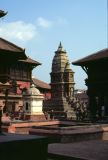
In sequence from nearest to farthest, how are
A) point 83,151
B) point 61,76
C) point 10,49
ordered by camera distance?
point 83,151, point 10,49, point 61,76

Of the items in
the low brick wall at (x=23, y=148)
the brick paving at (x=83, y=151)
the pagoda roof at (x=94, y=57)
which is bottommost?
the brick paving at (x=83, y=151)

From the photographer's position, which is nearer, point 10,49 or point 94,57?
point 10,49

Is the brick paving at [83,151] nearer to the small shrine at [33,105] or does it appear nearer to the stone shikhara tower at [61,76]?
the small shrine at [33,105]

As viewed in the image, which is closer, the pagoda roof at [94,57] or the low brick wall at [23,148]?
the low brick wall at [23,148]

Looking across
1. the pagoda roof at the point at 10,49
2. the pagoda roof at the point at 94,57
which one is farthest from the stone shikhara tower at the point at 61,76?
the pagoda roof at the point at 10,49

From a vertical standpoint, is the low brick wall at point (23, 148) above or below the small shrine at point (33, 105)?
below

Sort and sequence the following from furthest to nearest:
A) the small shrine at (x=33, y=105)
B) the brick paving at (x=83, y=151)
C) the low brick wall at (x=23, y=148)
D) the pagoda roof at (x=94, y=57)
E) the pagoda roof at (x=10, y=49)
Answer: the small shrine at (x=33, y=105), the pagoda roof at (x=94, y=57), the pagoda roof at (x=10, y=49), the brick paving at (x=83, y=151), the low brick wall at (x=23, y=148)

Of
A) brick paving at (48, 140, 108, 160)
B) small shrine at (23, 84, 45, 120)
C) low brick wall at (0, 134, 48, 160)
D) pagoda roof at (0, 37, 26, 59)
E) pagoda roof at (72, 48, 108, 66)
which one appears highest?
pagoda roof at (72, 48, 108, 66)

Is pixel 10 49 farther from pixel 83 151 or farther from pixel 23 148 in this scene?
pixel 23 148

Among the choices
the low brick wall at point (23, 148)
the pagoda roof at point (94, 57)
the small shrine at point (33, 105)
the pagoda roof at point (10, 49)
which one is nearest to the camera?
the low brick wall at point (23, 148)

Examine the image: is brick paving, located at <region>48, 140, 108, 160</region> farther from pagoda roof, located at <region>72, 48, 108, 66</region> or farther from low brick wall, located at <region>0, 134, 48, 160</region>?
pagoda roof, located at <region>72, 48, 108, 66</region>

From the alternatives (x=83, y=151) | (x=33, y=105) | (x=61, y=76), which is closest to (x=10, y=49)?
(x=83, y=151)

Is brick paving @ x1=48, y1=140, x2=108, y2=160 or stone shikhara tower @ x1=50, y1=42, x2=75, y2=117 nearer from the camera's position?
brick paving @ x1=48, y1=140, x2=108, y2=160

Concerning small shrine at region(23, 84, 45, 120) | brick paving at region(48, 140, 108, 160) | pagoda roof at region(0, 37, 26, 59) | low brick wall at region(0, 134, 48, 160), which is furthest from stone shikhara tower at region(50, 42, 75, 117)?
low brick wall at region(0, 134, 48, 160)
